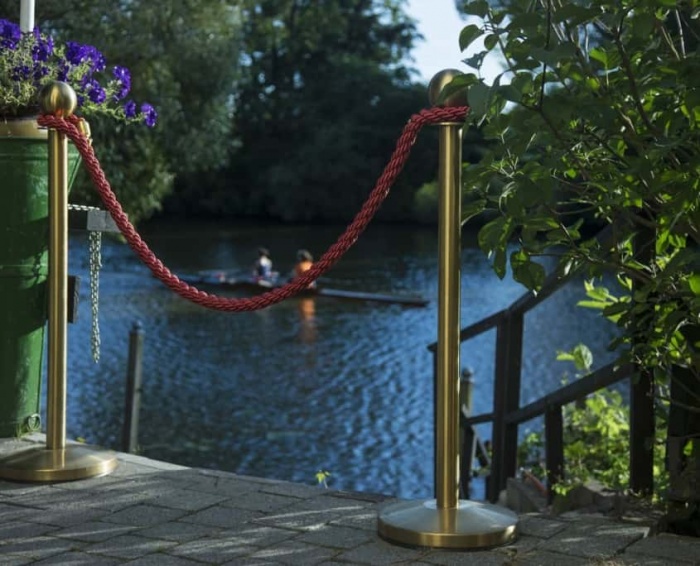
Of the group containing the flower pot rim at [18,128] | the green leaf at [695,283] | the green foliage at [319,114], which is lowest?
the green leaf at [695,283]

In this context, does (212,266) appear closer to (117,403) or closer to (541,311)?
(541,311)

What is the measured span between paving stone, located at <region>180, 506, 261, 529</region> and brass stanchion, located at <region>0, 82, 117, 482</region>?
29.5 inches

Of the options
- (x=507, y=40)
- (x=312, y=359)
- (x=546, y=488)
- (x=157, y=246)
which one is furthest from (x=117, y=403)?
(x=157, y=246)

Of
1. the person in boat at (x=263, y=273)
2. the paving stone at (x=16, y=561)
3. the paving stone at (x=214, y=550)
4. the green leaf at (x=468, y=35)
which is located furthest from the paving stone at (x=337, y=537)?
the person in boat at (x=263, y=273)

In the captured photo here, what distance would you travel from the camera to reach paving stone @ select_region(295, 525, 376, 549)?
380cm

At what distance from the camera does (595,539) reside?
385cm

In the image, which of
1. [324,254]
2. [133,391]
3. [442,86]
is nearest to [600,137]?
[442,86]

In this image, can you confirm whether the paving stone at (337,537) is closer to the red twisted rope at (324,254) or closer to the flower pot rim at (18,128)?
the red twisted rope at (324,254)

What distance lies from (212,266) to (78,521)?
1120 inches

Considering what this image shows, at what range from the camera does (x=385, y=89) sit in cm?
5834

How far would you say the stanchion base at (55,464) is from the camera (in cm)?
463

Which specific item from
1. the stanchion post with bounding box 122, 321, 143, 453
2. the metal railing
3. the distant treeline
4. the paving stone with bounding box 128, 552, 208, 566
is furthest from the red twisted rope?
the distant treeline

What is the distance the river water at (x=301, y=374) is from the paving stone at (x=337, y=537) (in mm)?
5721

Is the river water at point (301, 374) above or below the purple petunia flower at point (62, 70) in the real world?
below
